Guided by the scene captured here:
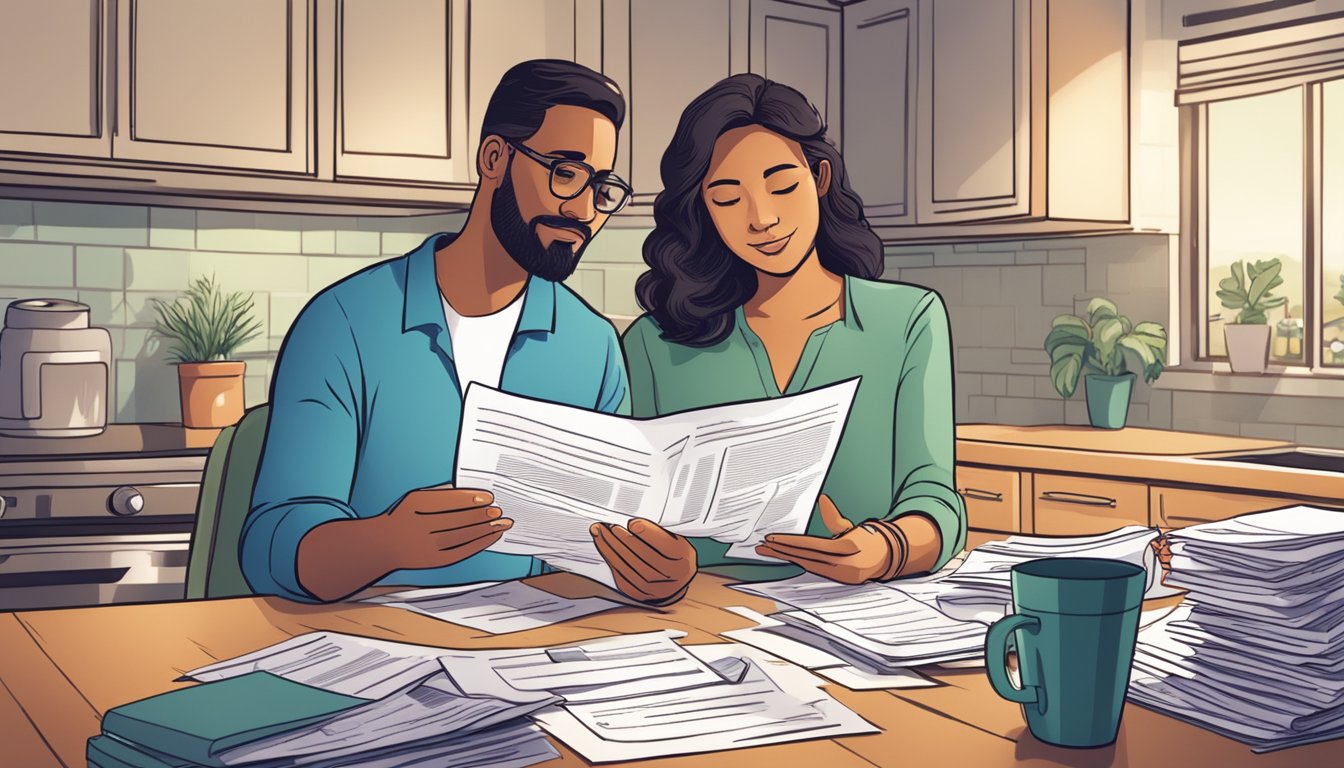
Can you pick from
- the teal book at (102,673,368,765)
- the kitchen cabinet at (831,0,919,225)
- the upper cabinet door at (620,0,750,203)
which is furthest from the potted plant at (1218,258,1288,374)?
the teal book at (102,673,368,765)

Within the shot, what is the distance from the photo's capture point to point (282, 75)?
3.09 metres

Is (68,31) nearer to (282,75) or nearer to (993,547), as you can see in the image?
(282,75)

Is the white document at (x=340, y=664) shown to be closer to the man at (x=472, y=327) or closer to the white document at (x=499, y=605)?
the white document at (x=499, y=605)

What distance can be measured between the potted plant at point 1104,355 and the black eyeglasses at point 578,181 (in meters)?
2.15

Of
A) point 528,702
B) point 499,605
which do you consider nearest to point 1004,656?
point 528,702

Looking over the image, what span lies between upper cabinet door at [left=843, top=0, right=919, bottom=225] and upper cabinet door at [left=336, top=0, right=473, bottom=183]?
1.33 metres

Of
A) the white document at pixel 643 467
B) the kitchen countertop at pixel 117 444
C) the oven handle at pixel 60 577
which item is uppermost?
the white document at pixel 643 467

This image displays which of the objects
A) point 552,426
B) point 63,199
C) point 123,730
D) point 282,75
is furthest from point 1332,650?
point 63,199

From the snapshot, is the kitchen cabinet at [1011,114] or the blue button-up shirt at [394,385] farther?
the kitchen cabinet at [1011,114]

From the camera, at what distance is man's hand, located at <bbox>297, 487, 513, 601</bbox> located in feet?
4.07

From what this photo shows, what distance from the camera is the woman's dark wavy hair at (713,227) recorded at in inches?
71.0

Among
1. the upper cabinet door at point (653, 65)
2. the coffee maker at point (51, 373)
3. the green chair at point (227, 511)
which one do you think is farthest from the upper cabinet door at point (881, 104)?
the green chair at point (227, 511)

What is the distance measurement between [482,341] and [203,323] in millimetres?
1823

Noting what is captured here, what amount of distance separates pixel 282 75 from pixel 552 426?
2256mm
